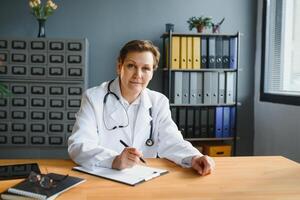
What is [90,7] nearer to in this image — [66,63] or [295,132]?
[66,63]

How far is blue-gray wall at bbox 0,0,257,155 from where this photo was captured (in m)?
3.27

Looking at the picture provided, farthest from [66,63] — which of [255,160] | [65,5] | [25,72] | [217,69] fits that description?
[255,160]

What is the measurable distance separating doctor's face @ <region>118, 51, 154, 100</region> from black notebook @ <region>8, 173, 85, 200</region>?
0.64 m

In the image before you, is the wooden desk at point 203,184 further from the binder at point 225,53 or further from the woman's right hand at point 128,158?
the binder at point 225,53

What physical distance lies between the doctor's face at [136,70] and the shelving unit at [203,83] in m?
1.46

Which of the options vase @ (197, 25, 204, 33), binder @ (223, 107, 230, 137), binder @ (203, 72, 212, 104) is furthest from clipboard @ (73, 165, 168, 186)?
vase @ (197, 25, 204, 33)

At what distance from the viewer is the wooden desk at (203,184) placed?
1001 mm

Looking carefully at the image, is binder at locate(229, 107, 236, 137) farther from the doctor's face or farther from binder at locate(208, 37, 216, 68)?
the doctor's face

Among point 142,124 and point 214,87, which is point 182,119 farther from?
point 142,124

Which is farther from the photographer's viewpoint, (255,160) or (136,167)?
(255,160)

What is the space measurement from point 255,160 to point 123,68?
77 cm

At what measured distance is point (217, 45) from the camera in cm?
311

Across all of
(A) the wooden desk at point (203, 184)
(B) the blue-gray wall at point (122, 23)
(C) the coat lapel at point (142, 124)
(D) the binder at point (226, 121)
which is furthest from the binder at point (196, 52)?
(A) the wooden desk at point (203, 184)

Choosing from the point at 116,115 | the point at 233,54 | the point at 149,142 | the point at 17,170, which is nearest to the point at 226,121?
the point at 233,54
